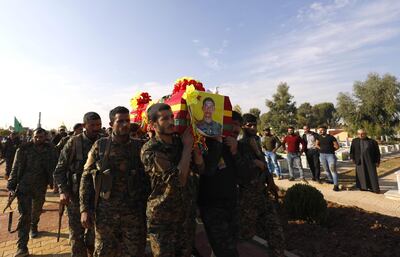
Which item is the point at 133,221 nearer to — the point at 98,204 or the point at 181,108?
the point at 98,204

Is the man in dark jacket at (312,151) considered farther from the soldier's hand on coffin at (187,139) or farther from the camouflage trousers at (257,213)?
the soldier's hand on coffin at (187,139)

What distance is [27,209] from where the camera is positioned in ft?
18.3

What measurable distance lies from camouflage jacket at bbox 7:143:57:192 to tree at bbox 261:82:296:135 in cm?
4396

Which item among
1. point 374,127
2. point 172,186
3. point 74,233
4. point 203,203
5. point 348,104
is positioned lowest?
point 74,233

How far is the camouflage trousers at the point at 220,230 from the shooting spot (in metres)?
3.24

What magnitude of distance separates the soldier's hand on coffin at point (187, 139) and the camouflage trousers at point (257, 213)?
1401 millimetres

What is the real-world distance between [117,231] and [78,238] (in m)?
1.16

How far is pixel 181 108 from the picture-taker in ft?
→ 10.8

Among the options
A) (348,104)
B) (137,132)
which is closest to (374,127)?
(348,104)

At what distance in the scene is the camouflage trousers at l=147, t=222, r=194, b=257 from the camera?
293 centimetres

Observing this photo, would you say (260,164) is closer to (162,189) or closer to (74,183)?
(162,189)

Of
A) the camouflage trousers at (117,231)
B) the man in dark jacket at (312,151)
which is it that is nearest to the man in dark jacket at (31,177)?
the camouflage trousers at (117,231)

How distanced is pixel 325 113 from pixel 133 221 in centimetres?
10433

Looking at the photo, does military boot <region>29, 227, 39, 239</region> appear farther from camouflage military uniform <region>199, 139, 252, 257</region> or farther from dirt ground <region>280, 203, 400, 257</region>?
dirt ground <region>280, 203, 400, 257</region>
